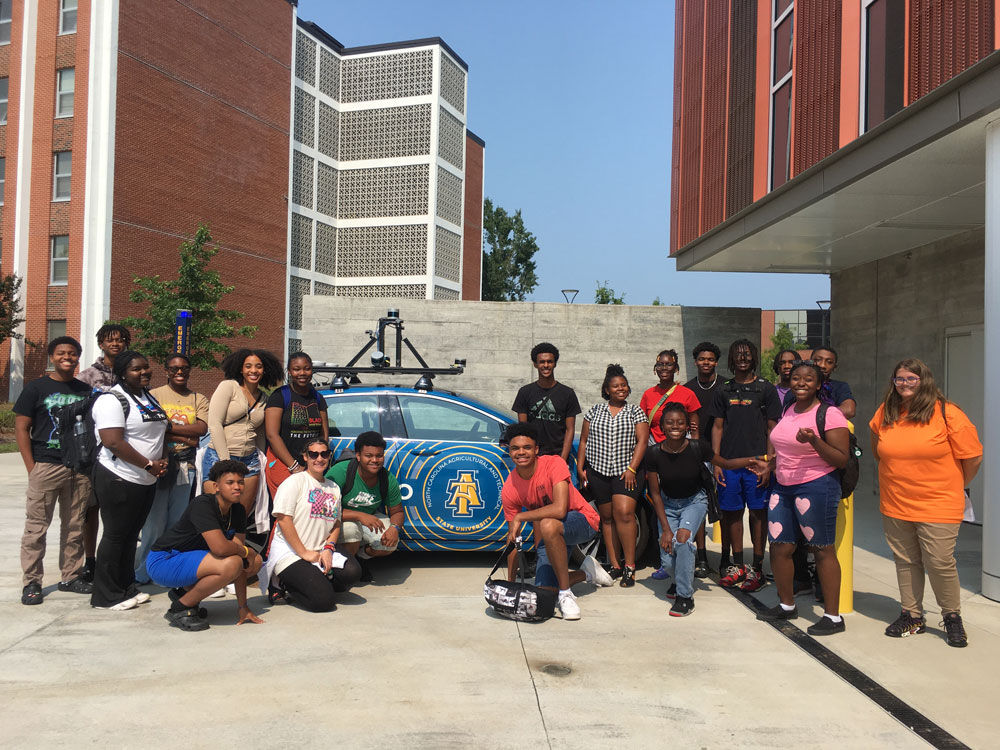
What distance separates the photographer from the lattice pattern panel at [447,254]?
43188 mm

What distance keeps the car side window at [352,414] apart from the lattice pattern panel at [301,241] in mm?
34696

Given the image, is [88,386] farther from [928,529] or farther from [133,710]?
[928,529]

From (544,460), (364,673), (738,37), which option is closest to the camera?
(364,673)

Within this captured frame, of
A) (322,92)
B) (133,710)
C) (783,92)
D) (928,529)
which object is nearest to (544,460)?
(928,529)

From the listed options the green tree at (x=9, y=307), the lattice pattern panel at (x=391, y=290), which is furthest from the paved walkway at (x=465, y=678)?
the lattice pattern panel at (x=391, y=290)

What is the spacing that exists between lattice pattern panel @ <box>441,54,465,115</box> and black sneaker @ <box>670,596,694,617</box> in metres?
40.5

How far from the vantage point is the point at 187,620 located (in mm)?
5285

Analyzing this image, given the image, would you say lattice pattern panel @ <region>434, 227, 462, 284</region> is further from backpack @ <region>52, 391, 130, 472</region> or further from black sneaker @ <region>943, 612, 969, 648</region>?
black sneaker @ <region>943, 612, 969, 648</region>

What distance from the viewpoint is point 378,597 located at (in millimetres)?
6203

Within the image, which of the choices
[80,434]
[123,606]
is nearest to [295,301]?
[80,434]

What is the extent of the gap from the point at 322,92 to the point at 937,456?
4148 cm

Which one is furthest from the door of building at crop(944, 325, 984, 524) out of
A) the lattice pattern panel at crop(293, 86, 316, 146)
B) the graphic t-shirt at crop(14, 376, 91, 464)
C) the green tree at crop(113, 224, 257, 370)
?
the lattice pattern panel at crop(293, 86, 316, 146)

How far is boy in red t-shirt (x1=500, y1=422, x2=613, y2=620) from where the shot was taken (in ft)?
18.9

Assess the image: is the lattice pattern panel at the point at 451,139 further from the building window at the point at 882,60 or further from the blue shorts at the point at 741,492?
the blue shorts at the point at 741,492
